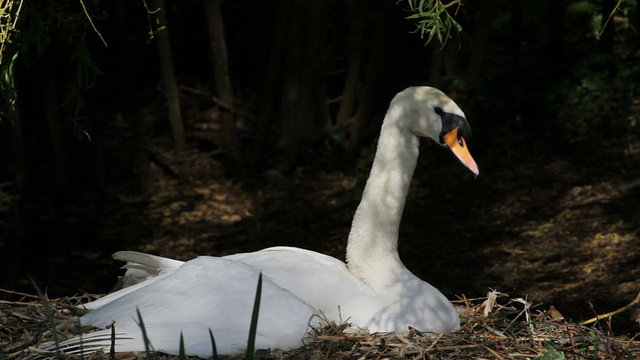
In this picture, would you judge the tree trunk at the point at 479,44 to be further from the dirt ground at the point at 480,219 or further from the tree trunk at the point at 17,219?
the tree trunk at the point at 17,219

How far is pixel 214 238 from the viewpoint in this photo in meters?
9.78

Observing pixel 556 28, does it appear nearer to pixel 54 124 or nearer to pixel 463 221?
pixel 463 221

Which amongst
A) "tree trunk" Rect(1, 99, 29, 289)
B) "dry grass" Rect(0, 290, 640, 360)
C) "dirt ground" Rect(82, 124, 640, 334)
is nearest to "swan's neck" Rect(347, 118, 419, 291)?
"dry grass" Rect(0, 290, 640, 360)

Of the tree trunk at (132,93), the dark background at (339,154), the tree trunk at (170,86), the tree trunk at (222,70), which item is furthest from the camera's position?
the tree trunk at (222,70)

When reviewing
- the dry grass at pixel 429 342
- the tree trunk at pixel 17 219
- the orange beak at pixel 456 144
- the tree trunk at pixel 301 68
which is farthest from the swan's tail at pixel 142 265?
the tree trunk at pixel 301 68

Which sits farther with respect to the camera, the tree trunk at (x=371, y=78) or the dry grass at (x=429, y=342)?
the tree trunk at (x=371, y=78)

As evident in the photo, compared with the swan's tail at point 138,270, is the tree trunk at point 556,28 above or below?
above

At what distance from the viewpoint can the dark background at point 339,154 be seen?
9.10 meters

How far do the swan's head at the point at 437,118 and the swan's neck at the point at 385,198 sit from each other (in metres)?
0.09

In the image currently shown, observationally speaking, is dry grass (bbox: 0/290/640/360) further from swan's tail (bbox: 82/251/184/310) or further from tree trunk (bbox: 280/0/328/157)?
tree trunk (bbox: 280/0/328/157)

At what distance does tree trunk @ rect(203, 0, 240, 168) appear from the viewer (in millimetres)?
11164

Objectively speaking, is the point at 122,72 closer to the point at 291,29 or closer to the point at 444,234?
the point at 291,29

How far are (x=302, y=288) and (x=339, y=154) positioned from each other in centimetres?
663

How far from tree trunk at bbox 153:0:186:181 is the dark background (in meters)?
0.05
